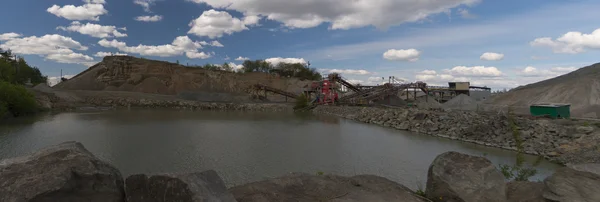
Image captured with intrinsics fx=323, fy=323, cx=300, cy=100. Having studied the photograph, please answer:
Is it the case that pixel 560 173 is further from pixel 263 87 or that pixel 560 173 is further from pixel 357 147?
pixel 263 87

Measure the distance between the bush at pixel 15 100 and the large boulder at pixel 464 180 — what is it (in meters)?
38.7

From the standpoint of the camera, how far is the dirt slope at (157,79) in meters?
69.4

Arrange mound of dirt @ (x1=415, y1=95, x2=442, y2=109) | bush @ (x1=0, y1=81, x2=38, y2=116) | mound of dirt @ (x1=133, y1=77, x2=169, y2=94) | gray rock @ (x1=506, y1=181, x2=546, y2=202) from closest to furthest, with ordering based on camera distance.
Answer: gray rock @ (x1=506, y1=181, x2=546, y2=202) → bush @ (x1=0, y1=81, x2=38, y2=116) → mound of dirt @ (x1=415, y1=95, x2=442, y2=109) → mound of dirt @ (x1=133, y1=77, x2=169, y2=94)

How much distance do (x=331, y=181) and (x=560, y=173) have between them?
3.95m

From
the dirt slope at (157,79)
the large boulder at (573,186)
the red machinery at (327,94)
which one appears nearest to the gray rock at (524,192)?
the large boulder at (573,186)

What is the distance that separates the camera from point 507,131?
20984 mm

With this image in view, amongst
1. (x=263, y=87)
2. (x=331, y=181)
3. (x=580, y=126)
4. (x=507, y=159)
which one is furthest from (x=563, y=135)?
(x=263, y=87)

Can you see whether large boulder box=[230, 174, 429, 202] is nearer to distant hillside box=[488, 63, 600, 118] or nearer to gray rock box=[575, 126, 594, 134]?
gray rock box=[575, 126, 594, 134]

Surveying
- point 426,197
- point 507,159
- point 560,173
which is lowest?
point 507,159

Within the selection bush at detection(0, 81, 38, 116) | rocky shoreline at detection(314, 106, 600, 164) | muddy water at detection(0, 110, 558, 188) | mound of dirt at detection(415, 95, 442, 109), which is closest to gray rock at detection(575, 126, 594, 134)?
rocky shoreline at detection(314, 106, 600, 164)

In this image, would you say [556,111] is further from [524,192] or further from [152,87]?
[152,87]

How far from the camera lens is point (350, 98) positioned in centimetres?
5297

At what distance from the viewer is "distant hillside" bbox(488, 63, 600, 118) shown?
25.5 meters

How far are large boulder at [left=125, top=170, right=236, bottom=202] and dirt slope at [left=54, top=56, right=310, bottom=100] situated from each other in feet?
225
